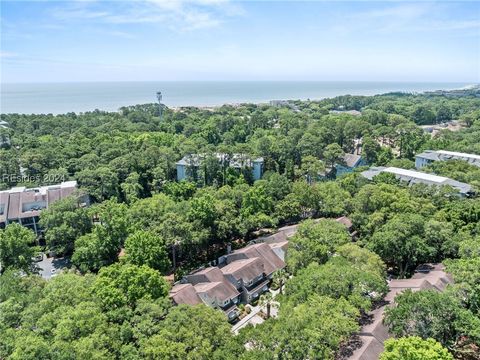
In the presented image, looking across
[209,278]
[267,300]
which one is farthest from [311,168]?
[267,300]

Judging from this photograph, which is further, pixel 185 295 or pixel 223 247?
pixel 223 247

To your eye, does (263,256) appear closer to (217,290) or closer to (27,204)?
(217,290)

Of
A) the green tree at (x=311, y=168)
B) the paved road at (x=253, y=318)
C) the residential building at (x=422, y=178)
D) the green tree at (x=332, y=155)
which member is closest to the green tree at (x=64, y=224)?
the paved road at (x=253, y=318)

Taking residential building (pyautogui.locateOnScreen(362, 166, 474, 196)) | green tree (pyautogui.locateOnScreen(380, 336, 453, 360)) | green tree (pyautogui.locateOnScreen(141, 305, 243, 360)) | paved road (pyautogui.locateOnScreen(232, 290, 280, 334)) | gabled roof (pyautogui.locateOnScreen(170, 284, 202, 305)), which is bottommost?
paved road (pyautogui.locateOnScreen(232, 290, 280, 334))

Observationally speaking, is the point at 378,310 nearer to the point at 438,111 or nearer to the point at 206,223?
the point at 206,223

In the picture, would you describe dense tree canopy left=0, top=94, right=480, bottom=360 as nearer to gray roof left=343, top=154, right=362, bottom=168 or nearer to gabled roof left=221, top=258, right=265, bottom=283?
gray roof left=343, top=154, right=362, bottom=168

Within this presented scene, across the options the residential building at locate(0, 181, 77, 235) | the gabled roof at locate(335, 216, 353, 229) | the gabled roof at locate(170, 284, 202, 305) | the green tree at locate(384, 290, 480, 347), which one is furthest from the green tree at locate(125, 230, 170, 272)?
the gabled roof at locate(335, 216, 353, 229)

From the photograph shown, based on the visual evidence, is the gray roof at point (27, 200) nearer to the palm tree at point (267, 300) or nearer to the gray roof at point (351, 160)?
the palm tree at point (267, 300)
